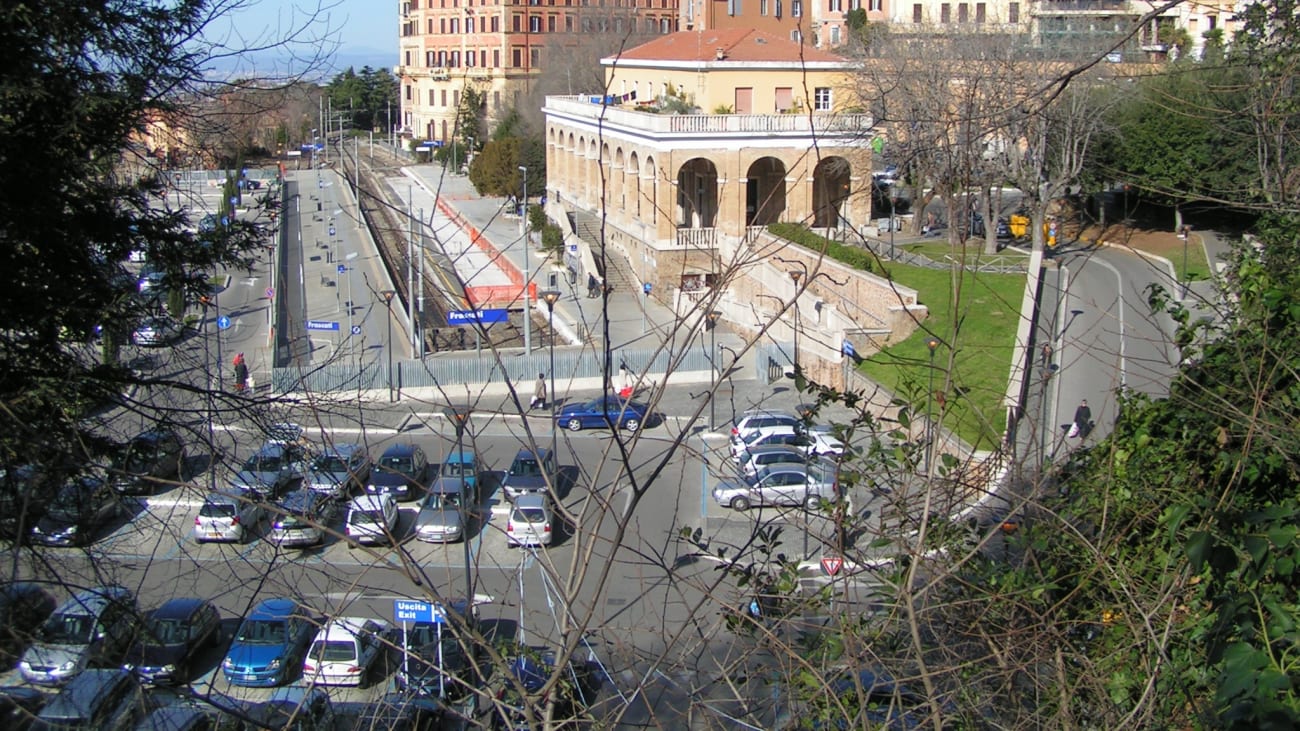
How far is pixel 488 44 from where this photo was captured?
54.1m

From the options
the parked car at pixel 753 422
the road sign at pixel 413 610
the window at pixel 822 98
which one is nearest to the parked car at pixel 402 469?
the parked car at pixel 753 422

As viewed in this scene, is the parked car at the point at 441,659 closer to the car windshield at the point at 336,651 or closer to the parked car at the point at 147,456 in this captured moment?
the car windshield at the point at 336,651

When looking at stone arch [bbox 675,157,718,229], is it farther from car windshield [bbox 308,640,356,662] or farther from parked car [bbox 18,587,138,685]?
parked car [bbox 18,587,138,685]

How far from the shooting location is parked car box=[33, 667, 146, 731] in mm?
3547

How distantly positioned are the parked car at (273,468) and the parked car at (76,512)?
51 cm

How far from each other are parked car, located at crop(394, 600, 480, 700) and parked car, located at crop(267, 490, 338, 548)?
461 millimetres

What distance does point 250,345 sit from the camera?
24250 mm

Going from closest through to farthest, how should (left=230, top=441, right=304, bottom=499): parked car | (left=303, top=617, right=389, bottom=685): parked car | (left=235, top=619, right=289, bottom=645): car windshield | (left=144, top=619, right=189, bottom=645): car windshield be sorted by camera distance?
(left=303, top=617, right=389, bottom=685): parked car → (left=230, top=441, right=304, bottom=499): parked car → (left=144, top=619, right=189, bottom=645): car windshield → (left=235, top=619, right=289, bottom=645): car windshield

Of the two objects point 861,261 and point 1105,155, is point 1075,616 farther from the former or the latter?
point 1105,155

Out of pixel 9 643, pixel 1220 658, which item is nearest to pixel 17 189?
pixel 9 643

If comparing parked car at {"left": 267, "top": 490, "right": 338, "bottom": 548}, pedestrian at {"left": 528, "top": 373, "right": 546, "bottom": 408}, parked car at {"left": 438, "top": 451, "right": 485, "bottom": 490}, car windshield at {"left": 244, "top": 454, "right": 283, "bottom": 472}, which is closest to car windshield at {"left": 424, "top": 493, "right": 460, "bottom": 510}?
parked car at {"left": 438, "top": 451, "right": 485, "bottom": 490}

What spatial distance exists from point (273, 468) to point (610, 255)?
88.4ft

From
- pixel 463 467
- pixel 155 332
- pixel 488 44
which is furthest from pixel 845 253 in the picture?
pixel 488 44

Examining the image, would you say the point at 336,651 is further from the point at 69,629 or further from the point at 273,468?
the point at 69,629
